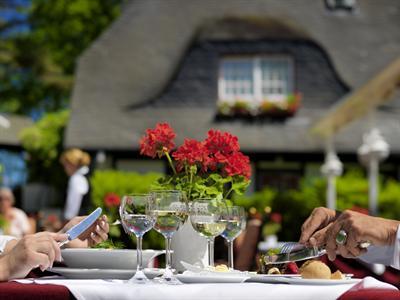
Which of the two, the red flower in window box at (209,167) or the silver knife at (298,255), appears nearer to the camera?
the silver knife at (298,255)

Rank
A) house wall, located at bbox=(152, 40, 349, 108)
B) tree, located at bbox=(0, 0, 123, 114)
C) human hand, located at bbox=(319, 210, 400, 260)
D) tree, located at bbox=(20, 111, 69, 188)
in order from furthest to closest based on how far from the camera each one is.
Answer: tree, located at bbox=(0, 0, 123, 114) < tree, located at bbox=(20, 111, 69, 188) < house wall, located at bbox=(152, 40, 349, 108) < human hand, located at bbox=(319, 210, 400, 260)

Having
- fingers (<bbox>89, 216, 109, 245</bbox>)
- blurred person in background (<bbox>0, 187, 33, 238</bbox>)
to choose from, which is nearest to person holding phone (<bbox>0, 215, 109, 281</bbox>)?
fingers (<bbox>89, 216, 109, 245</bbox>)

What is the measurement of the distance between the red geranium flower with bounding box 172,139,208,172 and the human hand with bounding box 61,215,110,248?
34 cm

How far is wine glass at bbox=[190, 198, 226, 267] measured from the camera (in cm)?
262

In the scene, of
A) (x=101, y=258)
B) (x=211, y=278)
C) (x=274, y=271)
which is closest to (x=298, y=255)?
(x=274, y=271)

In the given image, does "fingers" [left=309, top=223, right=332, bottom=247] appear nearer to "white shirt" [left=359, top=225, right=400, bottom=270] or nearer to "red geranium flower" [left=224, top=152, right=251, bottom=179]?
"white shirt" [left=359, top=225, right=400, bottom=270]

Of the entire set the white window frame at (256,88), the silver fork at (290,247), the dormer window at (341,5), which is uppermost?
the dormer window at (341,5)

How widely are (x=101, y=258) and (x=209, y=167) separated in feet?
1.76

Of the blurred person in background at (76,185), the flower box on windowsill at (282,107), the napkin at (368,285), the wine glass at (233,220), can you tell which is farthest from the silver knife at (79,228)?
the flower box on windowsill at (282,107)

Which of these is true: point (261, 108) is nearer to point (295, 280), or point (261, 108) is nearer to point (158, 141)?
point (158, 141)

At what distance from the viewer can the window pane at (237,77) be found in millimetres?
20734

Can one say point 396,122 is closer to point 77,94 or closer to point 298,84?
point 298,84

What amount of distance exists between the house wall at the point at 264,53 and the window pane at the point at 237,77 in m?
0.22

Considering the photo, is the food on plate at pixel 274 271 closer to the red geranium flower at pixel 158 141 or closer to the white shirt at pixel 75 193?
the red geranium flower at pixel 158 141
